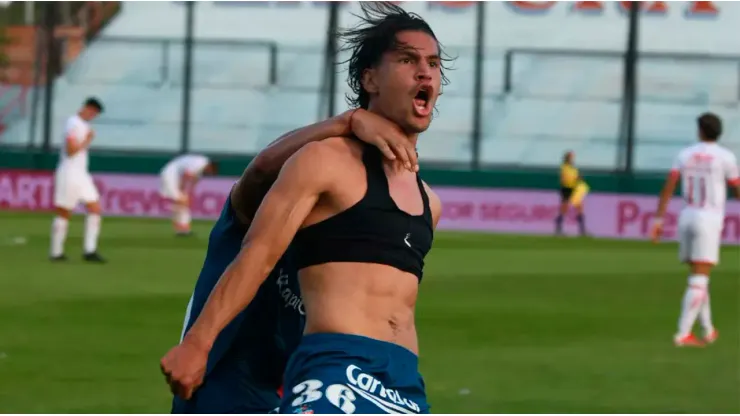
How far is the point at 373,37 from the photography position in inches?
166

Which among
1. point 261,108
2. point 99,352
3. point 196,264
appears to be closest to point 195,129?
point 261,108

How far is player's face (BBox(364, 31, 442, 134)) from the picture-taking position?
13.4 feet

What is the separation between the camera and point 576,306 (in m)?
15.7

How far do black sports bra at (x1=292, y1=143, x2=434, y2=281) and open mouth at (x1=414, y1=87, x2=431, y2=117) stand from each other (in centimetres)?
19

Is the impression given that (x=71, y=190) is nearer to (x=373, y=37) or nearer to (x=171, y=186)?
(x=171, y=186)

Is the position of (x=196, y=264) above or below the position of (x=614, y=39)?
below

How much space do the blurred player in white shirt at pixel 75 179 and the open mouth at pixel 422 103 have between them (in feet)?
48.0

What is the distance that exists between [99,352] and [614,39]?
35.5 meters

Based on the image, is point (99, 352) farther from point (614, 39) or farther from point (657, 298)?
point (614, 39)

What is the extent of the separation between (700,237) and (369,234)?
361 inches

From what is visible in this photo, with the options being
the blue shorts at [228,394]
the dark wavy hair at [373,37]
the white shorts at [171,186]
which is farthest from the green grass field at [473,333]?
the dark wavy hair at [373,37]

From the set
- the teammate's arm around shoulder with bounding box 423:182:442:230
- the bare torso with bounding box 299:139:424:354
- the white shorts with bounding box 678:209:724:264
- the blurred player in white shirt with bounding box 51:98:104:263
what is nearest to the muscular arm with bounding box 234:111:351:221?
the bare torso with bounding box 299:139:424:354

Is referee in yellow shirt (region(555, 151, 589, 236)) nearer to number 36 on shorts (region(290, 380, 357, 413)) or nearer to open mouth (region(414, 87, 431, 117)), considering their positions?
open mouth (region(414, 87, 431, 117))

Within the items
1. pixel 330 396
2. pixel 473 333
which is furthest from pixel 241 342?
pixel 473 333
